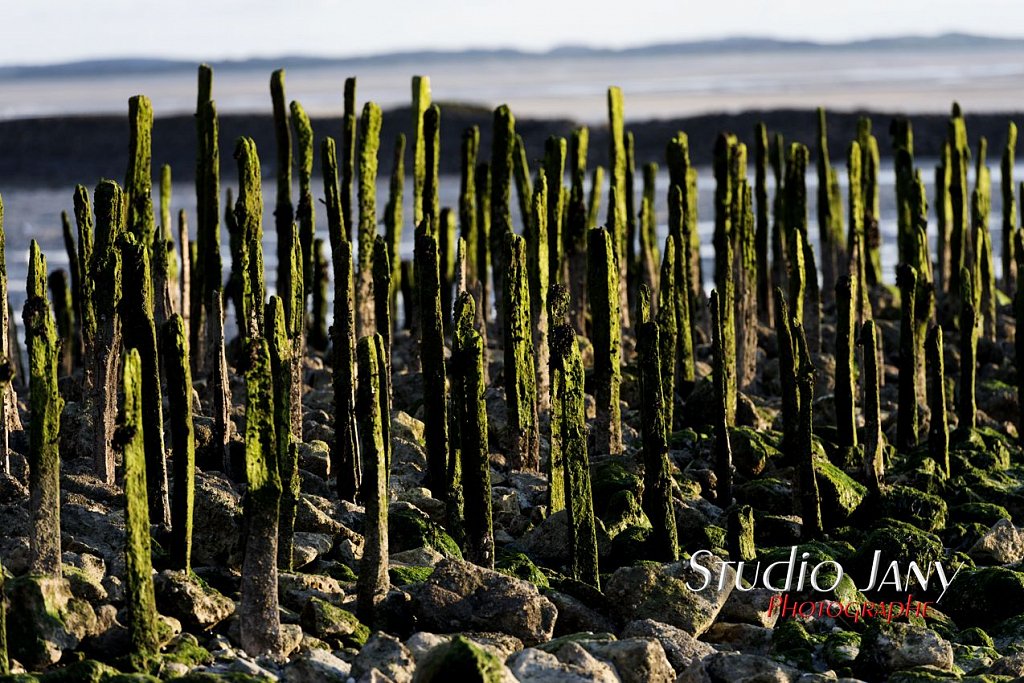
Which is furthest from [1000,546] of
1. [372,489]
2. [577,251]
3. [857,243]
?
[577,251]

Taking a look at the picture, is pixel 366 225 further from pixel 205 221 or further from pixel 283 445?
pixel 283 445

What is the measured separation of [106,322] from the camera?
26.4ft

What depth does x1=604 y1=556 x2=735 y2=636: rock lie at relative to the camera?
23.1 feet

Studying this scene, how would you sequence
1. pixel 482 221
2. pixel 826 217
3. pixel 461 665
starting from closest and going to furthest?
pixel 461 665 < pixel 482 221 < pixel 826 217

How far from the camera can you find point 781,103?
56219 mm

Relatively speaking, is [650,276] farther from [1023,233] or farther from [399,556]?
[399,556]

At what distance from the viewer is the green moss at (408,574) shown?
701 centimetres

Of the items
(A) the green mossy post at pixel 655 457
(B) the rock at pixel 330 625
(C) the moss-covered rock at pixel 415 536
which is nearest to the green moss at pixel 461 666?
(B) the rock at pixel 330 625

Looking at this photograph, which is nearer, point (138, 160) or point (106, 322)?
point (106, 322)

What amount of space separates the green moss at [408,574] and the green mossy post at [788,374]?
92.9 inches

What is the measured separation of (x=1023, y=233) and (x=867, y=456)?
11.7 feet

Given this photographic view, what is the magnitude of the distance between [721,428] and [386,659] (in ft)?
10.5

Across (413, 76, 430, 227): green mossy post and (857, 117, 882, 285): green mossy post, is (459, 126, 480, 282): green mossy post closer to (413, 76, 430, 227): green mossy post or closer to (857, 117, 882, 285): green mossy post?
(413, 76, 430, 227): green mossy post

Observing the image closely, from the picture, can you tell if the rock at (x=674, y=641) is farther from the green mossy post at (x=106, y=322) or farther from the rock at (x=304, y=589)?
the green mossy post at (x=106, y=322)
